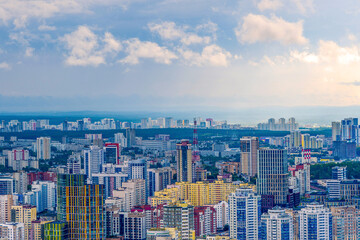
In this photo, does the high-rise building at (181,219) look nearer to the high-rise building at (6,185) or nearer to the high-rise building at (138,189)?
the high-rise building at (138,189)

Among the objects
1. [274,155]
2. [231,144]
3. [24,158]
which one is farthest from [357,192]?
[231,144]

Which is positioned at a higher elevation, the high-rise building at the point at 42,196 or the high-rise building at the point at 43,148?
the high-rise building at the point at 43,148

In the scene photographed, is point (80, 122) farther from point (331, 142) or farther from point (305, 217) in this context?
point (305, 217)

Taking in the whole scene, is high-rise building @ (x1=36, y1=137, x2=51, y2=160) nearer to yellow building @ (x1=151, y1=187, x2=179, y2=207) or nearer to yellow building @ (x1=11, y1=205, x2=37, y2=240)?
yellow building @ (x1=151, y1=187, x2=179, y2=207)

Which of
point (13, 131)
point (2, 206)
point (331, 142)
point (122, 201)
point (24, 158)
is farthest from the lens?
point (331, 142)

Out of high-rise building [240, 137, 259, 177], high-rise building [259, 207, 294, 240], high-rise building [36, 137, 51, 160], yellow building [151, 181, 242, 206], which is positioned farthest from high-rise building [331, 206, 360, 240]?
high-rise building [36, 137, 51, 160]

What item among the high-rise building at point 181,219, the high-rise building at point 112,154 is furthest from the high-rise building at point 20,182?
the high-rise building at point 181,219

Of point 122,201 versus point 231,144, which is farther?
point 231,144
